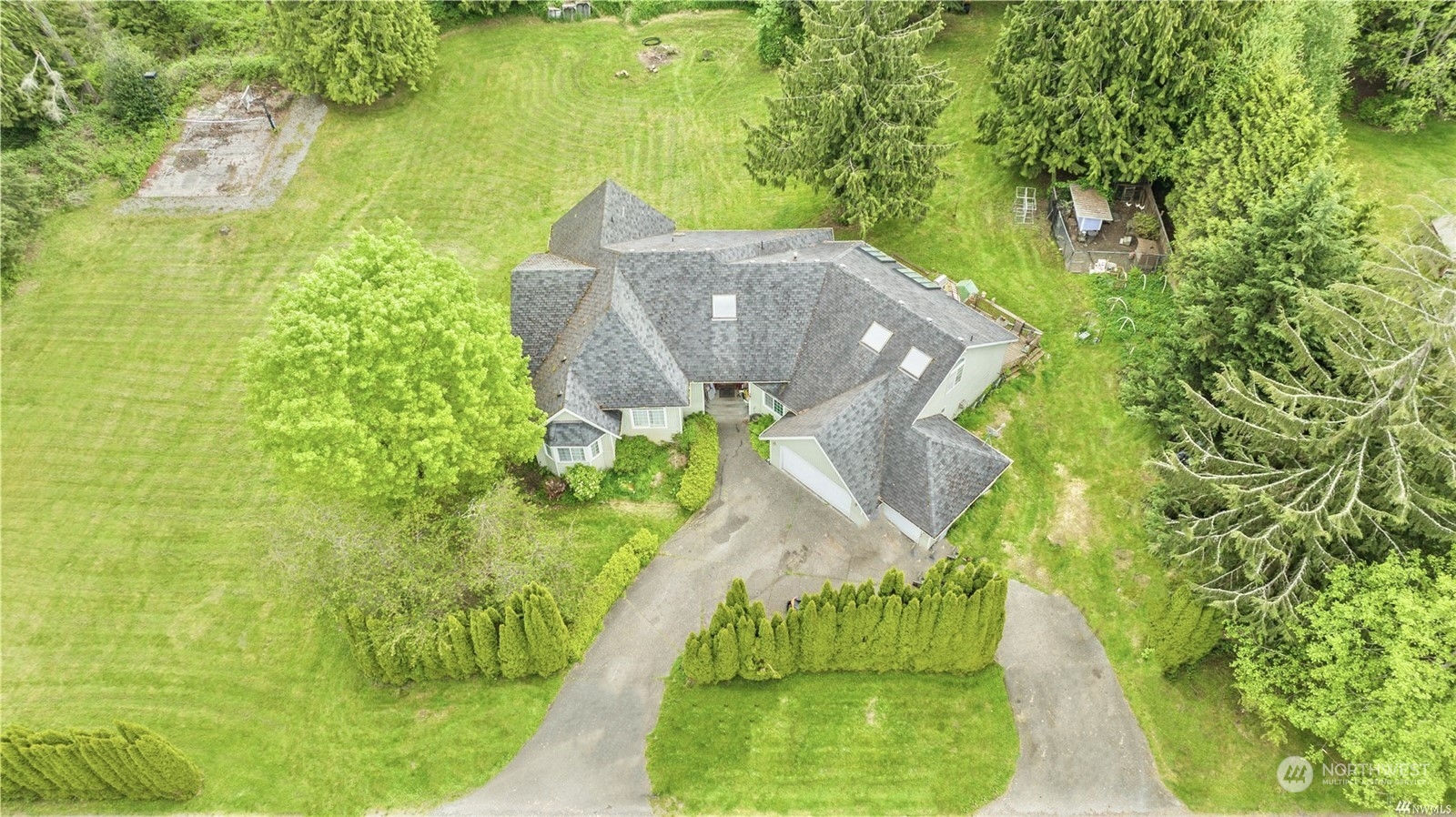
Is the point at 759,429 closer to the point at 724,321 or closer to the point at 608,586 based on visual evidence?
the point at 724,321

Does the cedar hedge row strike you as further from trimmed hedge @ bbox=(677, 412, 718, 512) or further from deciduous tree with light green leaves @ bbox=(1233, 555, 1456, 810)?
deciduous tree with light green leaves @ bbox=(1233, 555, 1456, 810)

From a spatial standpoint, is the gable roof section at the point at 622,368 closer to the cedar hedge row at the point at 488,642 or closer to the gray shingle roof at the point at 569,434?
the gray shingle roof at the point at 569,434

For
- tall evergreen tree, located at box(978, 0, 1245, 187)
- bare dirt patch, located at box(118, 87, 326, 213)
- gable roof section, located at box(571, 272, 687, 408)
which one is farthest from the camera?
bare dirt patch, located at box(118, 87, 326, 213)

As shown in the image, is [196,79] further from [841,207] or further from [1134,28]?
[1134,28]

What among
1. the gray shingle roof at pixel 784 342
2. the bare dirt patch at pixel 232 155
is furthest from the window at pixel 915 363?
the bare dirt patch at pixel 232 155

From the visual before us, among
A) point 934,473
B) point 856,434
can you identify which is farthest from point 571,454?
point 934,473

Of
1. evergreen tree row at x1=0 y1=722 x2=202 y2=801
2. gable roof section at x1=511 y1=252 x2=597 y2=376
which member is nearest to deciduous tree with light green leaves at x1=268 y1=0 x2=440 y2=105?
gable roof section at x1=511 y1=252 x2=597 y2=376
